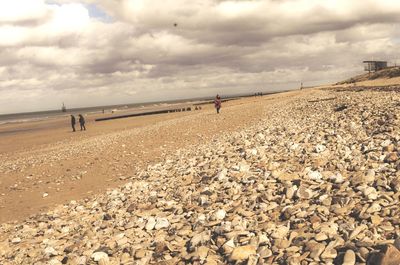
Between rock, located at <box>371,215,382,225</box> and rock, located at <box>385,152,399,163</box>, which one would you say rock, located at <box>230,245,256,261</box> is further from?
rock, located at <box>385,152,399,163</box>

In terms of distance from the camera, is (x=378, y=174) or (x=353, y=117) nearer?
(x=378, y=174)

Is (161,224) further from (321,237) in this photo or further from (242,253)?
(321,237)

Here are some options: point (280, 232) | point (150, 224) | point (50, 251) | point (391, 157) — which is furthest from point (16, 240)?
point (391, 157)

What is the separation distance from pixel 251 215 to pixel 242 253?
1.65m

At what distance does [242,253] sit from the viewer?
243 inches

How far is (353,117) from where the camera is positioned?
16625 millimetres

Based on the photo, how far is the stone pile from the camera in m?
6.09

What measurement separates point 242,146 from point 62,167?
11.4 meters

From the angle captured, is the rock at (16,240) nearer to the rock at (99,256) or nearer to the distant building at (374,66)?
the rock at (99,256)

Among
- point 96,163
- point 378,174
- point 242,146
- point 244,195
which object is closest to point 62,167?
point 96,163

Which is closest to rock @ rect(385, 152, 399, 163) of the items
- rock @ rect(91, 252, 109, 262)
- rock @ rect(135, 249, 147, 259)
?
rock @ rect(135, 249, 147, 259)

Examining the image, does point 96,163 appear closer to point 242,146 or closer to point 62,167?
point 62,167

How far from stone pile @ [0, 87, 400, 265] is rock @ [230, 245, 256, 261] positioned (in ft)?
0.06

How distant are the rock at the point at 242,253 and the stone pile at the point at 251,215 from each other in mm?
18
